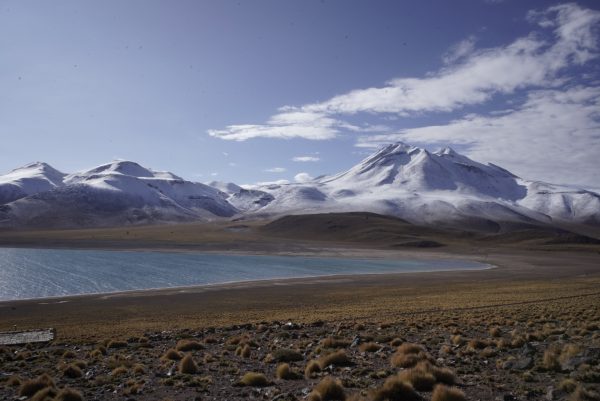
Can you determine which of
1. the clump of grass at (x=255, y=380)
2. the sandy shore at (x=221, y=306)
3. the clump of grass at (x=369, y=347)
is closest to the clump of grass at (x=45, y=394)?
the clump of grass at (x=255, y=380)

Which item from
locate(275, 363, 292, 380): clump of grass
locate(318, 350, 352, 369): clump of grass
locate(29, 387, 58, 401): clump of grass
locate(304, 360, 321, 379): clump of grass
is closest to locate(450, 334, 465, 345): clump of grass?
locate(318, 350, 352, 369): clump of grass

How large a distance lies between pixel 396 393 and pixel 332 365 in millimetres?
3525

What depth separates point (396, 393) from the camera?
372 inches

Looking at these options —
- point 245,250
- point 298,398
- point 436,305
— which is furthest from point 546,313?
point 245,250

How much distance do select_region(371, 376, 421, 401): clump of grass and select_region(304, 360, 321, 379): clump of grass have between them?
109 inches

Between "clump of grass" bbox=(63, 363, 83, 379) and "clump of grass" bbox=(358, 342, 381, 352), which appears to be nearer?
"clump of grass" bbox=(63, 363, 83, 379)

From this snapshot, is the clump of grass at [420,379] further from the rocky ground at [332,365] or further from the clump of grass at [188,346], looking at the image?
the clump of grass at [188,346]

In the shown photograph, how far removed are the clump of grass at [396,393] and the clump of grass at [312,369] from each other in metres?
2.76

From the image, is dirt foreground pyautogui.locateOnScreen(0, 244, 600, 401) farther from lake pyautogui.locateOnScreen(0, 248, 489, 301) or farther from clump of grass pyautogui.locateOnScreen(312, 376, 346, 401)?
lake pyautogui.locateOnScreen(0, 248, 489, 301)

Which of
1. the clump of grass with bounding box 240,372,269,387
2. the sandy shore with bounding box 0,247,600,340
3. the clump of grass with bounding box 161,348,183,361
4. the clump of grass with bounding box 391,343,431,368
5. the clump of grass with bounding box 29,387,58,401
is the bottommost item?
the sandy shore with bounding box 0,247,600,340

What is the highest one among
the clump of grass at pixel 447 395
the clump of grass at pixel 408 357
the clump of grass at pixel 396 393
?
the clump of grass at pixel 447 395

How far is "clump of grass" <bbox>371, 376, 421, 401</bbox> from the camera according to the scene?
9395 millimetres

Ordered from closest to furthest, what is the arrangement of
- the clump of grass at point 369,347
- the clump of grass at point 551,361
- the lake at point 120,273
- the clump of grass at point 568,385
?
the clump of grass at point 568,385 → the clump of grass at point 551,361 → the clump of grass at point 369,347 → the lake at point 120,273

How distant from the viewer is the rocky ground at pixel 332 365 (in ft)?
33.3
